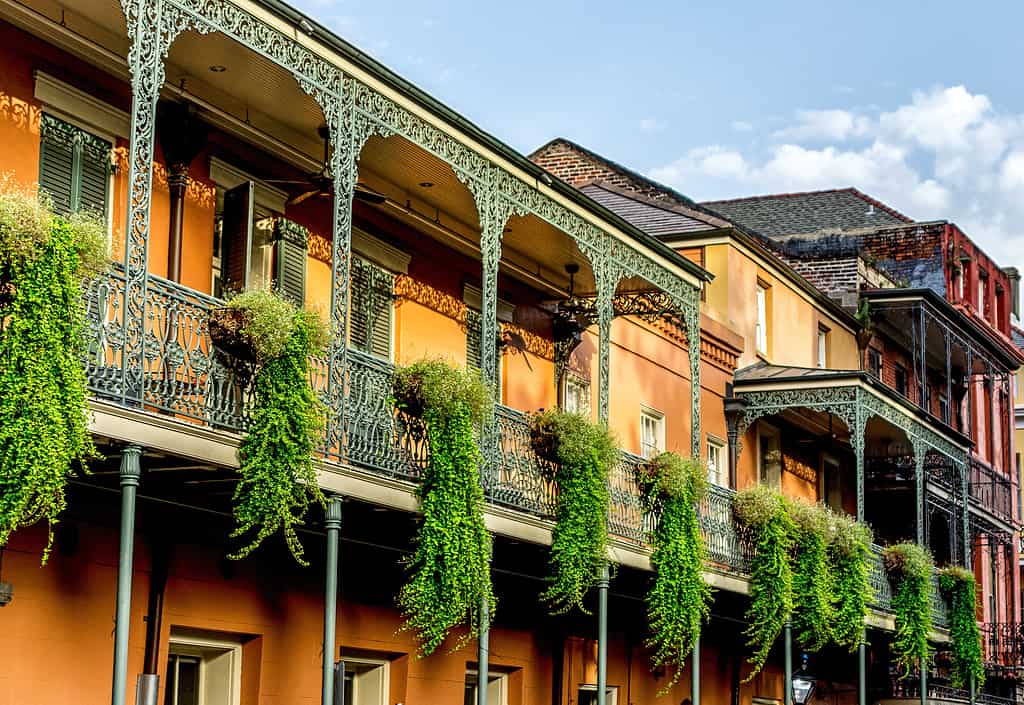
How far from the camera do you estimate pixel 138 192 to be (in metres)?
10.9

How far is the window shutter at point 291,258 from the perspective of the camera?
15547 millimetres

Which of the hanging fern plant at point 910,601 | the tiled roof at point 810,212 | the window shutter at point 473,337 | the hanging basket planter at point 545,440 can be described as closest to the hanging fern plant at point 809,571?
the hanging fern plant at point 910,601

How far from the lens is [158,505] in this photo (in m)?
A: 13.1

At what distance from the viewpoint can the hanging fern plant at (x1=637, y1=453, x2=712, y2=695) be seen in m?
17.6

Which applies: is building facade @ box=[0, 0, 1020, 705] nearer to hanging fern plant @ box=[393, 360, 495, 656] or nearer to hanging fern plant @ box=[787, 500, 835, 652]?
hanging fern plant @ box=[393, 360, 495, 656]

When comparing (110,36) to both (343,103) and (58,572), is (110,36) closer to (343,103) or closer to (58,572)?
(343,103)

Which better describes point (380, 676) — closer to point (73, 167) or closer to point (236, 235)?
point (236, 235)

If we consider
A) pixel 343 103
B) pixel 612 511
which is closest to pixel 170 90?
pixel 343 103

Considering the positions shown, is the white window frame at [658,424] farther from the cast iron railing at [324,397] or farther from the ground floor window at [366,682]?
the ground floor window at [366,682]

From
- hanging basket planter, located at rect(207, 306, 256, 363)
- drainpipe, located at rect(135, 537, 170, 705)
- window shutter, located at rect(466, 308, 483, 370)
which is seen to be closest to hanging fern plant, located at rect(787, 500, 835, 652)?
window shutter, located at rect(466, 308, 483, 370)

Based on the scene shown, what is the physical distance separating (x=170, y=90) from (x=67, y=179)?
1421mm

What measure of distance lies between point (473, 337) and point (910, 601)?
9372 mm

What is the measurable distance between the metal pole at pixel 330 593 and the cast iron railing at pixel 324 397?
47 centimetres

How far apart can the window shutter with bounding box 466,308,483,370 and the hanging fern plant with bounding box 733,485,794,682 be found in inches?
149
